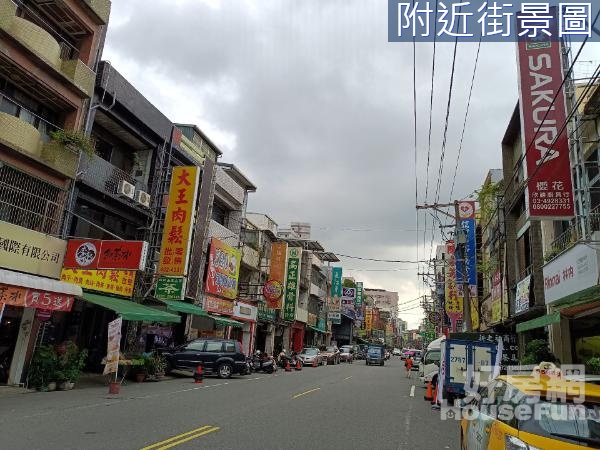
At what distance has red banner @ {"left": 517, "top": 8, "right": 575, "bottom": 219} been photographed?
12.8m

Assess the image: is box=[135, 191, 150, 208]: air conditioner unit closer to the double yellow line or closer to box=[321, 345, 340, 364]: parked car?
the double yellow line

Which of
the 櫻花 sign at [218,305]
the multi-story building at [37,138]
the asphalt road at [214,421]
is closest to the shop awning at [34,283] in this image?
the multi-story building at [37,138]

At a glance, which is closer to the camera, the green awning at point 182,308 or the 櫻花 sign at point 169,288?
the 櫻花 sign at point 169,288

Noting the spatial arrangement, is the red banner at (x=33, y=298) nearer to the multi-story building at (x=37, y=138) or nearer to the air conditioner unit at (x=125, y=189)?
the multi-story building at (x=37, y=138)

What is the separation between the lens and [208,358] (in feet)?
75.3

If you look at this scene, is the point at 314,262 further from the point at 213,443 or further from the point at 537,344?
the point at 213,443

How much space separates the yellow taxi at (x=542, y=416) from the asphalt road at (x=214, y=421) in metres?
3.63

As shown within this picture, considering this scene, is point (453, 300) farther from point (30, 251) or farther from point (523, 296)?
point (30, 251)

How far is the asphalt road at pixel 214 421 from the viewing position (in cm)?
817

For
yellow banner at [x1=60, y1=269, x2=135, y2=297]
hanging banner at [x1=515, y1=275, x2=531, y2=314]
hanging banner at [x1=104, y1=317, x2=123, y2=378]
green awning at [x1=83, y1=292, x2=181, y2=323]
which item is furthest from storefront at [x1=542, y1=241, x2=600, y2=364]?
yellow banner at [x1=60, y1=269, x2=135, y2=297]

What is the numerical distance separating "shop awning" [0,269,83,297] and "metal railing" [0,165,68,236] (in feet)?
6.95

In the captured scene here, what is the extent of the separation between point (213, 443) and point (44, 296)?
8.93m

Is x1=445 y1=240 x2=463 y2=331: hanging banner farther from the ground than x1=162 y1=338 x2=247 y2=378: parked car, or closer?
farther from the ground

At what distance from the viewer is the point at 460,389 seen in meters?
15.6
